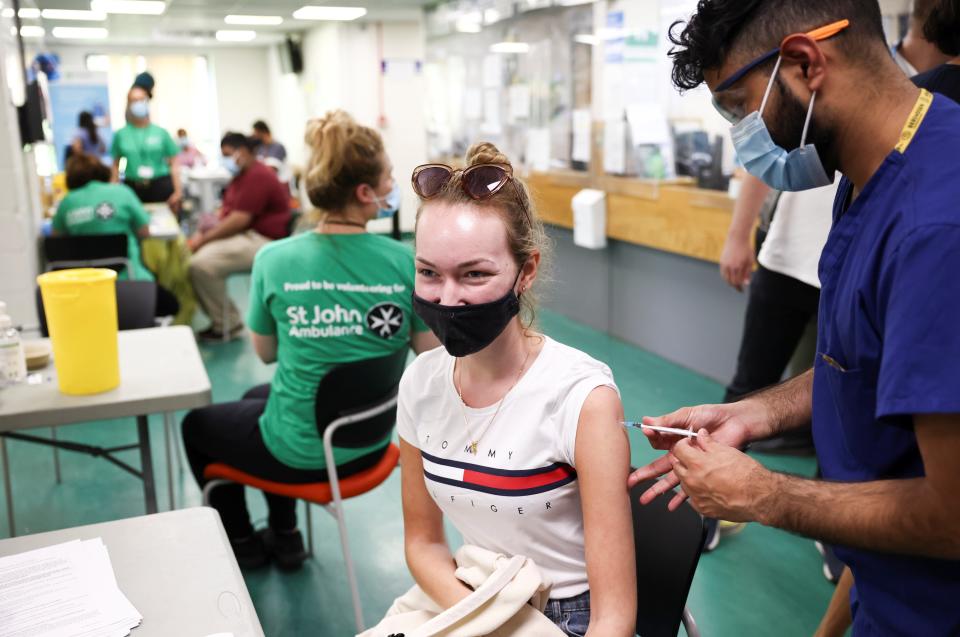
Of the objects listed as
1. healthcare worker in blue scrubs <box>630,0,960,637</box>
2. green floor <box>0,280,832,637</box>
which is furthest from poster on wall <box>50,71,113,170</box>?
healthcare worker in blue scrubs <box>630,0,960,637</box>

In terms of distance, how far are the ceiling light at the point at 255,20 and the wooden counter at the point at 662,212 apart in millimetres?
6581

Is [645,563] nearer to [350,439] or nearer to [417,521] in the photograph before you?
[417,521]

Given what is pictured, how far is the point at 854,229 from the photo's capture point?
1016 millimetres

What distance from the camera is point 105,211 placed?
14.6 feet

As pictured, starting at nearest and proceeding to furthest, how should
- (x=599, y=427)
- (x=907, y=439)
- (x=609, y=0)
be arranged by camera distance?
(x=907, y=439)
(x=599, y=427)
(x=609, y=0)

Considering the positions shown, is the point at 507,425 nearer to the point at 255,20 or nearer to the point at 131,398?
the point at 131,398

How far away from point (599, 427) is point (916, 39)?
173 centimetres

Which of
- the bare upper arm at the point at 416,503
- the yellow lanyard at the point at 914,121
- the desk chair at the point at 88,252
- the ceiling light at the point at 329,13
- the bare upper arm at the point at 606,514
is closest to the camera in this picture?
the yellow lanyard at the point at 914,121

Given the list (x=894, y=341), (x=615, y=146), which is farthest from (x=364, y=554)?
(x=615, y=146)

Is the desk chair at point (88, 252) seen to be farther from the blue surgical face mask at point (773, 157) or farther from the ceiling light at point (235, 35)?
the ceiling light at point (235, 35)

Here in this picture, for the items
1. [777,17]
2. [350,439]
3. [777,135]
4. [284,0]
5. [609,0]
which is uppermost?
[284,0]

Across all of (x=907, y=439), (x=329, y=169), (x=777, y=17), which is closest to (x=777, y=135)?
(x=777, y=17)

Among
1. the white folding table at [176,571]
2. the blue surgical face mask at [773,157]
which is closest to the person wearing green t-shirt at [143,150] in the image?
the white folding table at [176,571]

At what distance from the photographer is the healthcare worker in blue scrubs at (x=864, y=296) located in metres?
0.84
